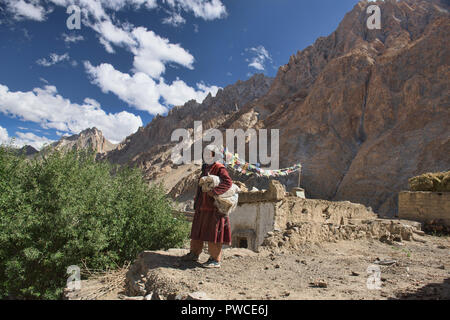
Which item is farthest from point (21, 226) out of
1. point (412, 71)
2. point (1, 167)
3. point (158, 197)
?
point (412, 71)

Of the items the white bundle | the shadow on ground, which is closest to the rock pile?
the white bundle

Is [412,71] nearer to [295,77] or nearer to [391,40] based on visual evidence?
[391,40]

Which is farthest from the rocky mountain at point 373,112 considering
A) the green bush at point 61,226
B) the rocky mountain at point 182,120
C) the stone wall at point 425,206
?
the green bush at point 61,226

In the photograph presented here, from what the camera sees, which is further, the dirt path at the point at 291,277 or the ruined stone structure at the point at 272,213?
the ruined stone structure at the point at 272,213

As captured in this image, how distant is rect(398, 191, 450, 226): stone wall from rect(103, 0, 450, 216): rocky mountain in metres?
11.9

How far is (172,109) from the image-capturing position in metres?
90.3

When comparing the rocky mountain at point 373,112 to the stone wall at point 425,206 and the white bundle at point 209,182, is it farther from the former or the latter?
the white bundle at point 209,182

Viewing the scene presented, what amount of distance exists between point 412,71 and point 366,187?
15.7 meters

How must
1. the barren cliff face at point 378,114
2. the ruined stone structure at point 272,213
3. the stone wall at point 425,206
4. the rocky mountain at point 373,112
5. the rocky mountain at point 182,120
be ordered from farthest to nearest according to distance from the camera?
1. the rocky mountain at point 182,120
2. the rocky mountain at point 373,112
3. the barren cliff face at point 378,114
4. the stone wall at point 425,206
5. the ruined stone structure at point 272,213

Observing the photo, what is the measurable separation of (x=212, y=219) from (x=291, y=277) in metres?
1.41

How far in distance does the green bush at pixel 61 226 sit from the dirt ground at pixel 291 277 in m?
1.94

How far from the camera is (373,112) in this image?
34062 millimetres

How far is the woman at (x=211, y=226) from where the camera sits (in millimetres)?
4496

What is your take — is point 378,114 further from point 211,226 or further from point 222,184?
point 211,226
